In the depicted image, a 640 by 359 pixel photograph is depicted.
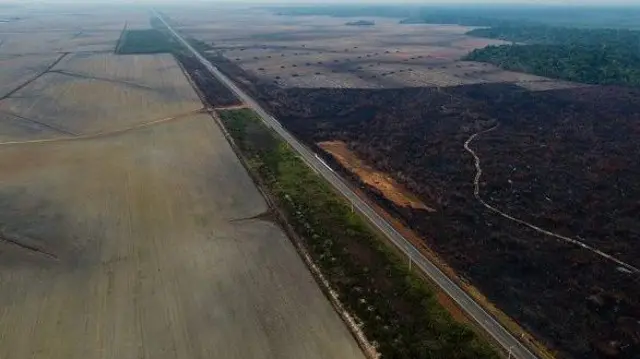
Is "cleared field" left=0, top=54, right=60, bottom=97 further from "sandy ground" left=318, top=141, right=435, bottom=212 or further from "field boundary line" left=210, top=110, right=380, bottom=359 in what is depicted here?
"field boundary line" left=210, top=110, right=380, bottom=359

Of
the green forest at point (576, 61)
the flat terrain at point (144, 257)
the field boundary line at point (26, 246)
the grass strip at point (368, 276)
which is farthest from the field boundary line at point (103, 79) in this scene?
the green forest at point (576, 61)

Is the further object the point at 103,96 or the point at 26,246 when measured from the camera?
the point at 103,96

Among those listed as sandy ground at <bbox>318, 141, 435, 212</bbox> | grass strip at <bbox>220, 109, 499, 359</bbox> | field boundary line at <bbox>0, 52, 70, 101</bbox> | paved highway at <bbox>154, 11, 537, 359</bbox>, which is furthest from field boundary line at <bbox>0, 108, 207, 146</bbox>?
field boundary line at <bbox>0, 52, 70, 101</bbox>

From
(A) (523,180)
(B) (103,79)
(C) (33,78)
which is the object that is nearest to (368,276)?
(A) (523,180)

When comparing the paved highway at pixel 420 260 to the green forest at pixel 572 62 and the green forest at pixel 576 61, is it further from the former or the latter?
the green forest at pixel 576 61

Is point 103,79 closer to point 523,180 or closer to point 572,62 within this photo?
point 523,180

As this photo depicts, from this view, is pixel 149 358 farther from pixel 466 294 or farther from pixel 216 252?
pixel 466 294
